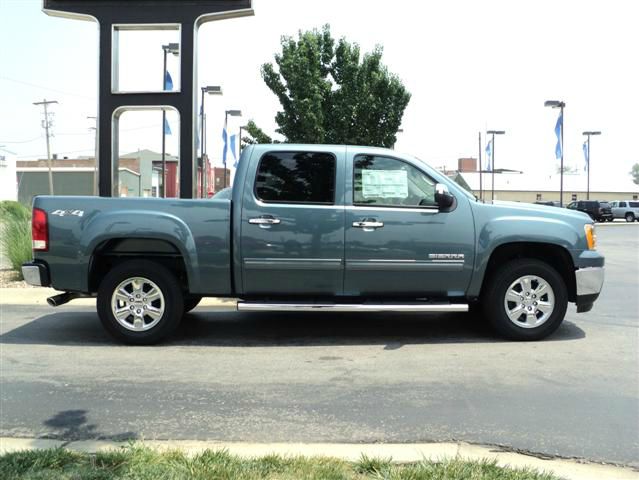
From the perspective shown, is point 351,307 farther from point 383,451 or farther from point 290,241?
point 383,451

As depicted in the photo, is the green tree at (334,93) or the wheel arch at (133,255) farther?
the green tree at (334,93)

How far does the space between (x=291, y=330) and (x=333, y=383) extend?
81.9 inches

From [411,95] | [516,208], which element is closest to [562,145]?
[411,95]

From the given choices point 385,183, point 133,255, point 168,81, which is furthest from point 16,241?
point 168,81

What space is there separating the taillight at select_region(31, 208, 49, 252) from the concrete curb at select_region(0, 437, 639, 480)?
2755mm

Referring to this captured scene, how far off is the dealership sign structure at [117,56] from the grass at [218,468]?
5196 millimetres

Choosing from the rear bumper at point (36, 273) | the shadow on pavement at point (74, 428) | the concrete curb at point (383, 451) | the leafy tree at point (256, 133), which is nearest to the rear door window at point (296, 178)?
the rear bumper at point (36, 273)

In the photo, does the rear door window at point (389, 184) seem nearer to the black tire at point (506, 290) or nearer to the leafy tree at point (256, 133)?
the black tire at point (506, 290)

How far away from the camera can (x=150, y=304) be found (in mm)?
6297

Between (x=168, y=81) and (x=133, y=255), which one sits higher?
(x=168, y=81)

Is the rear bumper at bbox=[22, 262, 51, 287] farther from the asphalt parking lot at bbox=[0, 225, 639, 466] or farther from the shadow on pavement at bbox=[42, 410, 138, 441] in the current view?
the shadow on pavement at bbox=[42, 410, 138, 441]

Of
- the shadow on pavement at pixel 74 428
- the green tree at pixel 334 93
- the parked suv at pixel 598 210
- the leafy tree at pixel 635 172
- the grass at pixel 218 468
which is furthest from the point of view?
the leafy tree at pixel 635 172

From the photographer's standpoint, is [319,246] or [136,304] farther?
[136,304]

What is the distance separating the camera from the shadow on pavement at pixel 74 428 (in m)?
3.88
